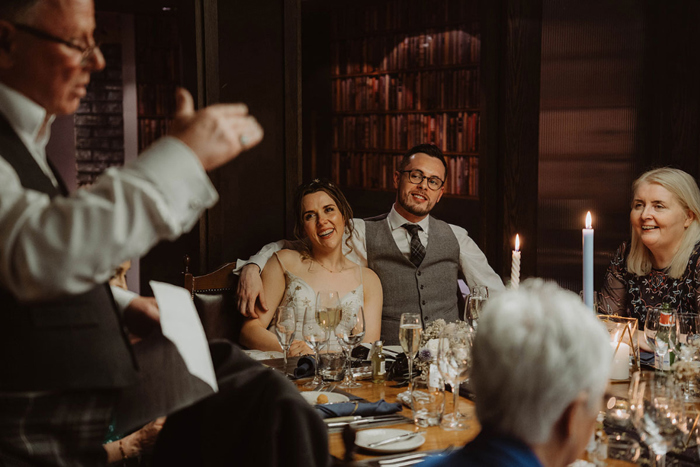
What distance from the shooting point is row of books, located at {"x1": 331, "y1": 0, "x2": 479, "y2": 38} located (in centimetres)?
590

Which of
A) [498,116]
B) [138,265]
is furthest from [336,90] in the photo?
[498,116]

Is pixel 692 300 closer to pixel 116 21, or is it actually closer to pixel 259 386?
pixel 259 386

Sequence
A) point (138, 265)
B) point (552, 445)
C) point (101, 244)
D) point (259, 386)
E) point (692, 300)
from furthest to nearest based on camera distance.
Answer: point (138, 265)
point (692, 300)
point (259, 386)
point (552, 445)
point (101, 244)

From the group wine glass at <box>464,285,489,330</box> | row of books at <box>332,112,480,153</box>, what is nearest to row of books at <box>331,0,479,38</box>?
row of books at <box>332,112,480,153</box>

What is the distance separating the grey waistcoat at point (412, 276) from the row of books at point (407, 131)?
8.95 ft

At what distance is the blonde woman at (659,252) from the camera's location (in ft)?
9.48

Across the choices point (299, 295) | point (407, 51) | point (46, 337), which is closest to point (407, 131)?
point (407, 51)

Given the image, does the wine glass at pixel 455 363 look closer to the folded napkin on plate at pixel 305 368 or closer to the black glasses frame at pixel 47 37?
the folded napkin on plate at pixel 305 368

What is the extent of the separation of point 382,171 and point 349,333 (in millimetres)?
4845

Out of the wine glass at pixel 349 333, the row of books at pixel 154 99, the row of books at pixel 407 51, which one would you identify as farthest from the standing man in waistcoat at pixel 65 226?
the row of books at pixel 154 99

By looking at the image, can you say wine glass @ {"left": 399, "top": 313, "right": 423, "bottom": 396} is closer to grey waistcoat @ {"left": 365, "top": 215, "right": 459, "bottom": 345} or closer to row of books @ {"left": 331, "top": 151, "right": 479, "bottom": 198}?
grey waistcoat @ {"left": 365, "top": 215, "right": 459, "bottom": 345}

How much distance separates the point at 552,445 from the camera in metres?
0.93

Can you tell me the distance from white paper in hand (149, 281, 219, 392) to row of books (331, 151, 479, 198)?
16.6 ft

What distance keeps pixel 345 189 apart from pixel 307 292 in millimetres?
4358
